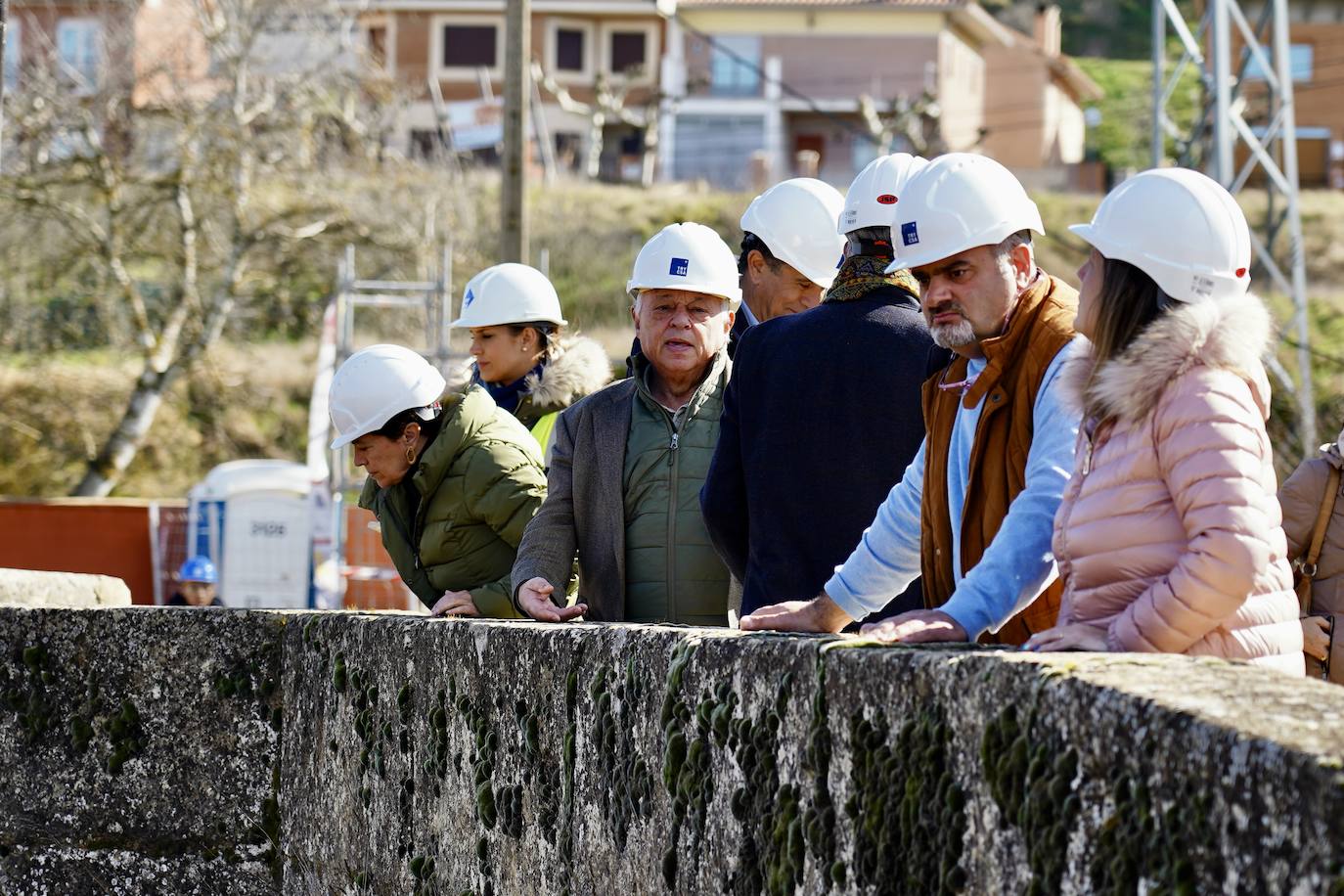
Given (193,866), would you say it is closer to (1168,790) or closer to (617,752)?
(617,752)

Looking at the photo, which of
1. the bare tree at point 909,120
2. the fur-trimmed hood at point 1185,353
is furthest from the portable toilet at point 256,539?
the bare tree at point 909,120

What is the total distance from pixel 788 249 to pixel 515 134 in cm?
1228

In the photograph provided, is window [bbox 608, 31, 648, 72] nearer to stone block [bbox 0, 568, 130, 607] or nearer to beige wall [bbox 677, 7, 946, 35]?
beige wall [bbox 677, 7, 946, 35]

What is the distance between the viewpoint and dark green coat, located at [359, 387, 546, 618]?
539cm

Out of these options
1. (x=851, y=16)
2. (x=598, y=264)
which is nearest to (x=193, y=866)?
(x=598, y=264)

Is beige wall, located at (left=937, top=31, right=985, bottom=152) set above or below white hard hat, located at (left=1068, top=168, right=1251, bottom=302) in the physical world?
above

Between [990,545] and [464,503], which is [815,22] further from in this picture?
[990,545]

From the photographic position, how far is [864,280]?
4.71 m

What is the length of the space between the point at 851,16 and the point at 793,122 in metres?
3.48

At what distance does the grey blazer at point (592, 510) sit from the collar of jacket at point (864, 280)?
0.72 metres

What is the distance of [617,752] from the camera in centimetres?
367

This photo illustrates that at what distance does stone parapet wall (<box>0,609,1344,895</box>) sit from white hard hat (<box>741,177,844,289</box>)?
1542mm

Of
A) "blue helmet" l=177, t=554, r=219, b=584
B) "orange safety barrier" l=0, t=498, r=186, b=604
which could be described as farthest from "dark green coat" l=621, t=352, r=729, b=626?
"orange safety barrier" l=0, t=498, r=186, b=604

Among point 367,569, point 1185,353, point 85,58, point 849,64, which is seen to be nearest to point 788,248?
point 1185,353
